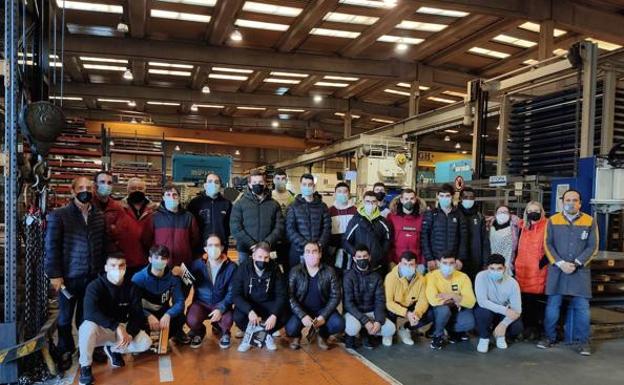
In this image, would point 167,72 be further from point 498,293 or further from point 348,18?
point 498,293

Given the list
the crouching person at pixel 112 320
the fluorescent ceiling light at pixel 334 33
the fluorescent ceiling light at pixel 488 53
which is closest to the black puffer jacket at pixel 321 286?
the crouching person at pixel 112 320

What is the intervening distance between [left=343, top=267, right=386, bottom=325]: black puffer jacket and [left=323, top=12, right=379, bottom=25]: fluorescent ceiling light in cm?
721

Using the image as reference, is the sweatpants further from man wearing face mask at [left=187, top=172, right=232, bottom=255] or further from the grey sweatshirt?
the grey sweatshirt

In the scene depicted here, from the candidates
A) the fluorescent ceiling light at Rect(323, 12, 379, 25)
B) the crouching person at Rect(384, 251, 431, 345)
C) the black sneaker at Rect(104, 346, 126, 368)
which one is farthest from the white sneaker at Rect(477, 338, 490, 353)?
the fluorescent ceiling light at Rect(323, 12, 379, 25)

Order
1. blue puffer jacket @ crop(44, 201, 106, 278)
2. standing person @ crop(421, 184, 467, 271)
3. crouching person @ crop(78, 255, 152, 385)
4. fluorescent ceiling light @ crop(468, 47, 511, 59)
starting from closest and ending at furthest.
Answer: crouching person @ crop(78, 255, 152, 385), blue puffer jacket @ crop(44, 201, 106, 278), standing person @ crop(421, 184, 467, 271), fluorescent ceiling light @ crop(468, 47, 511, 59)

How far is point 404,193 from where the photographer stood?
18.8 ft

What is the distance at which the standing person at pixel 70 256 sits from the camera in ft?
13.8

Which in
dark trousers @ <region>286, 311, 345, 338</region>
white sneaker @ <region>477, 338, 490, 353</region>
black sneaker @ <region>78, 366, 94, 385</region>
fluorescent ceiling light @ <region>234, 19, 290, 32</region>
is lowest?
white sneaker @ <region>477, 338, 490, 353</region>

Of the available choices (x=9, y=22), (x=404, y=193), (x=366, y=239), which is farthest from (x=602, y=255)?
(x=9, y=22)

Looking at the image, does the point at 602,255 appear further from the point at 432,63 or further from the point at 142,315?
the point at 432,63

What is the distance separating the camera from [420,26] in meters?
11.4

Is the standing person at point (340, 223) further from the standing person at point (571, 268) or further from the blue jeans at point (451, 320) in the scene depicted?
the standing person at point (571, 268)

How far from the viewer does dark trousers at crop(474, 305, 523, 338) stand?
520 centimetres

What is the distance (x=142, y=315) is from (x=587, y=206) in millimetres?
5758
